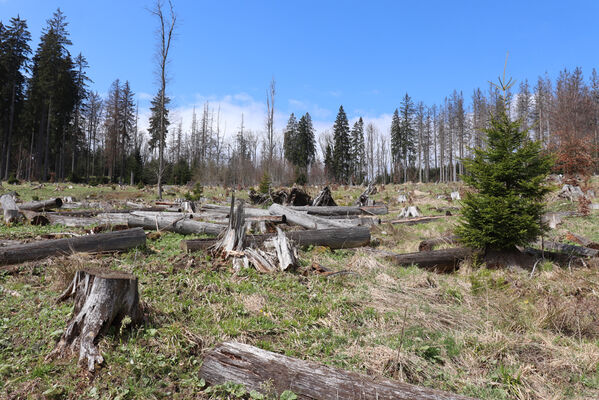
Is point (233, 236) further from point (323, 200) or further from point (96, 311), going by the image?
point (323, 200)

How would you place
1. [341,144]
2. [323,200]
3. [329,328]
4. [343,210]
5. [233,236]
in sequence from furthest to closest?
[341,144] < [323,200] < [343,210] < [233,236] < [329,328]

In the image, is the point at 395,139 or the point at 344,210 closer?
the point at 344,210

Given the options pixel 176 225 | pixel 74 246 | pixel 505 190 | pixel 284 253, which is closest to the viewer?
pixel 284 253


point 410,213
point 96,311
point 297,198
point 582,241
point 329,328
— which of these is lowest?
point 329,328

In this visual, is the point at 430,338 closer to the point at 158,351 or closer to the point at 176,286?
the point at 158,351

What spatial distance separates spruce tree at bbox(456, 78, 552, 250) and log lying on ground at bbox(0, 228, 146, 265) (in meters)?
7.02

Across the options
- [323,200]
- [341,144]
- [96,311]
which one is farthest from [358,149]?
[96,311]

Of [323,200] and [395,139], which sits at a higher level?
[395,139]

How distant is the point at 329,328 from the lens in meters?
3.94

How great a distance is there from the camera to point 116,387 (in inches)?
113

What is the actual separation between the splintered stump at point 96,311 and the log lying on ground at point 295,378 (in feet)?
3.72

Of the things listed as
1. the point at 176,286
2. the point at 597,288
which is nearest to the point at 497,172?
the point at 597,288

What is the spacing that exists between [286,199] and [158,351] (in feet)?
41.6

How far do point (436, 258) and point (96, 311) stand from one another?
19.9 feet
